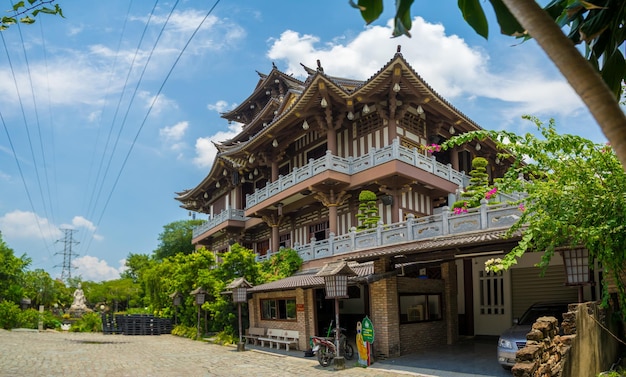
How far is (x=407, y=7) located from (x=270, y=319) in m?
18.5

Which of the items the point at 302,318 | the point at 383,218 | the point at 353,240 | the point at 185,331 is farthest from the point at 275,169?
the point at 302,318

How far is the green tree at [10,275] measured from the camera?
1347 inches

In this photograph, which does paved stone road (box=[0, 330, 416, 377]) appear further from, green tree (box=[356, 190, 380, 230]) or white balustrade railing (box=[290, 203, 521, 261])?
green tree (box=[356, 190, 380, 230])

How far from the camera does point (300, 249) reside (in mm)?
21438

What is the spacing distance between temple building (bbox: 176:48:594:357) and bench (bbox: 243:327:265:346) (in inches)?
14.1

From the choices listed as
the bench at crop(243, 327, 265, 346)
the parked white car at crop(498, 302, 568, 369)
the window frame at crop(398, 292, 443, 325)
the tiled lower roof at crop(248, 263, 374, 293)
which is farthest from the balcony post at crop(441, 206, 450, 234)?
the bench at crop(243, 327, 265, 346)

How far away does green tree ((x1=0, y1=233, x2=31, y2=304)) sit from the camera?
34.2 metres

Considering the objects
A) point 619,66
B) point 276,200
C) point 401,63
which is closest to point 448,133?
point 401,63

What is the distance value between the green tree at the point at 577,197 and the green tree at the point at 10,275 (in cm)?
3496

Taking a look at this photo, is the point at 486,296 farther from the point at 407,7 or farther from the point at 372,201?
the point at 407,7

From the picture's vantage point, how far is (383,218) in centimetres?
2025

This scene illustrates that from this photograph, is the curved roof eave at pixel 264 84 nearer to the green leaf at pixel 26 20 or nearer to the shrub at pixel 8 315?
the shrub at pixel 8 315

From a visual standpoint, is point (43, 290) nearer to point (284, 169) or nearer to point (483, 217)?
point (284, 169)

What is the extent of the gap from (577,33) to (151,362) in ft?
51.2
